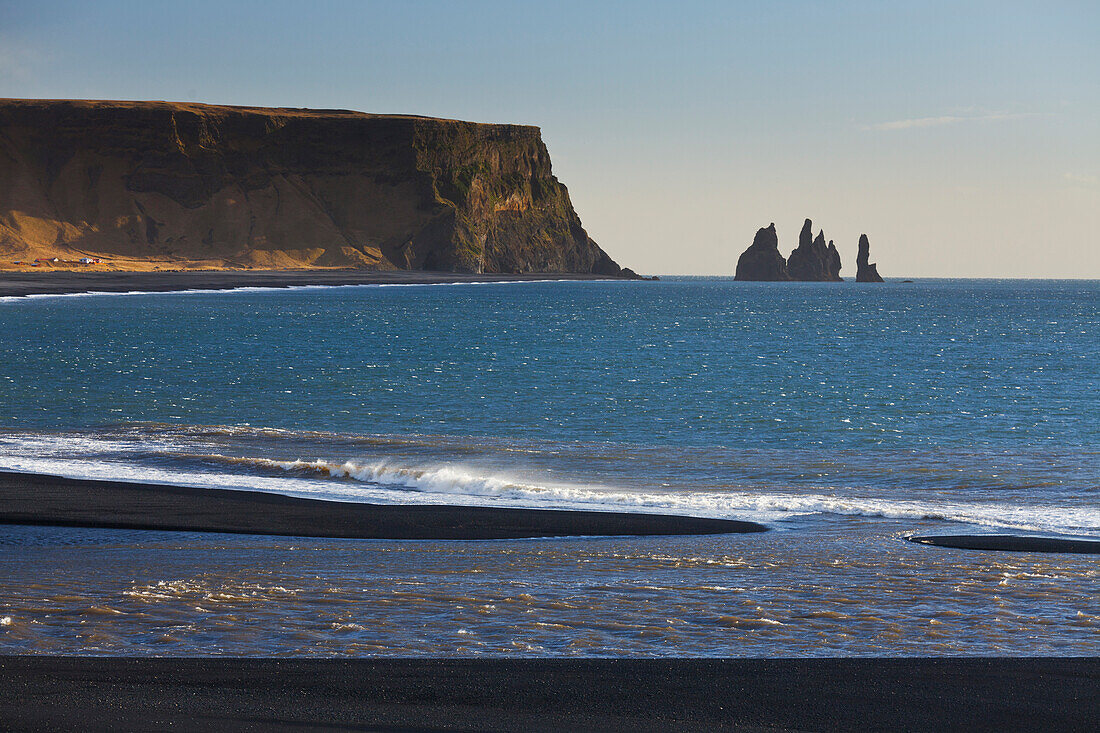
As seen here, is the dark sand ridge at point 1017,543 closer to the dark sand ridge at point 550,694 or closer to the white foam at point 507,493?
the white foam at point 507,493

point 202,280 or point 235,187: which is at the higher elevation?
point 235,187

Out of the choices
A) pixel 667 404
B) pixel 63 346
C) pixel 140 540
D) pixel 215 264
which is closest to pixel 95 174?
pixel 215 264

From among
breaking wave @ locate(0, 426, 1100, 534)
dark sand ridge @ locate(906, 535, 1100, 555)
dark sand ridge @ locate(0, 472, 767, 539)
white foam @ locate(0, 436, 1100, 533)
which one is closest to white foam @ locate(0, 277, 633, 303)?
breaking wave @ locate(0, 426, 1100, 534)

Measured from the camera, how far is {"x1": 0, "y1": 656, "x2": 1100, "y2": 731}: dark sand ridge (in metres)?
5.61

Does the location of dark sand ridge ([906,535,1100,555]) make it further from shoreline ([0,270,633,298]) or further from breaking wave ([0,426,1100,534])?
shoreline ([0,270,633,298])

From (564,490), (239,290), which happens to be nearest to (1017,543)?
(564,490)

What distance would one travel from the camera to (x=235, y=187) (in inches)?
7416

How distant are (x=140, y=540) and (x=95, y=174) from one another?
19015 centimetres

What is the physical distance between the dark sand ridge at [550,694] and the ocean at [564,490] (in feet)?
1.39

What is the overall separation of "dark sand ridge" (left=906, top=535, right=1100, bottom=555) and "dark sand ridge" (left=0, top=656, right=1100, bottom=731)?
4456mm

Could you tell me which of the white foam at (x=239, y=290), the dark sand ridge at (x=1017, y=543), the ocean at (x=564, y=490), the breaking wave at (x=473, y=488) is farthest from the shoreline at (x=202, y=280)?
the dark sand ridge at (x=1017, y=543)

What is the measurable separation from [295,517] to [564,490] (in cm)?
425

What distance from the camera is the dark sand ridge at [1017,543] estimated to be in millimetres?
11133

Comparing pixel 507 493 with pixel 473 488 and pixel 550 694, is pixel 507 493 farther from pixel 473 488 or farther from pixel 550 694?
pixel 550 694
